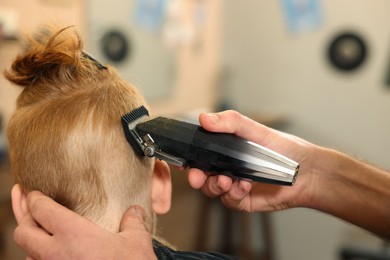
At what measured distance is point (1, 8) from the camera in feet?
5.27

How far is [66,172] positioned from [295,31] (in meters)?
2.35

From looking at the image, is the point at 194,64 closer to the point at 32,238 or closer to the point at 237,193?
the point at 237,193

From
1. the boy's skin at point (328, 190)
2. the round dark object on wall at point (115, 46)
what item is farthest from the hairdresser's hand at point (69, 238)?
the round dark object on wall at point (115, 46)

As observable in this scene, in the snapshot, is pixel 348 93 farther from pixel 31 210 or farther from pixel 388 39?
pixel 31 210

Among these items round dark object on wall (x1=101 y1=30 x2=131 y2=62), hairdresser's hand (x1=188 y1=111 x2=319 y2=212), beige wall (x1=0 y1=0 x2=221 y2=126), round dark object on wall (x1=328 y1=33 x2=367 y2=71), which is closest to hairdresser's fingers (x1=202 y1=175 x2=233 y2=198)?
hairdresser's hand (x1=188 y1=111 x2=319 y2=212)

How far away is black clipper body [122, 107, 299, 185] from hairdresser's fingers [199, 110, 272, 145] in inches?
0.5

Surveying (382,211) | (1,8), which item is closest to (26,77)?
(382,211)

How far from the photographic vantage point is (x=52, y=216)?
692 millimetres

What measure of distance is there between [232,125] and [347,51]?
2.17m

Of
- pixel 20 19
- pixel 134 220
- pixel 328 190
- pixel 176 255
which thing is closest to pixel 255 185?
pixel 328 190

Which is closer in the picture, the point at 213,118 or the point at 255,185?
the point at 213,118

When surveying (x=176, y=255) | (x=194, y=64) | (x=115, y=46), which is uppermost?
(x=115, y=46)

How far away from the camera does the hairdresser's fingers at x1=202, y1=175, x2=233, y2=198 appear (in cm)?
80

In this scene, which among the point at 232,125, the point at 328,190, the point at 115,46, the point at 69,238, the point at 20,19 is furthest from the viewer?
the point at 115,46
